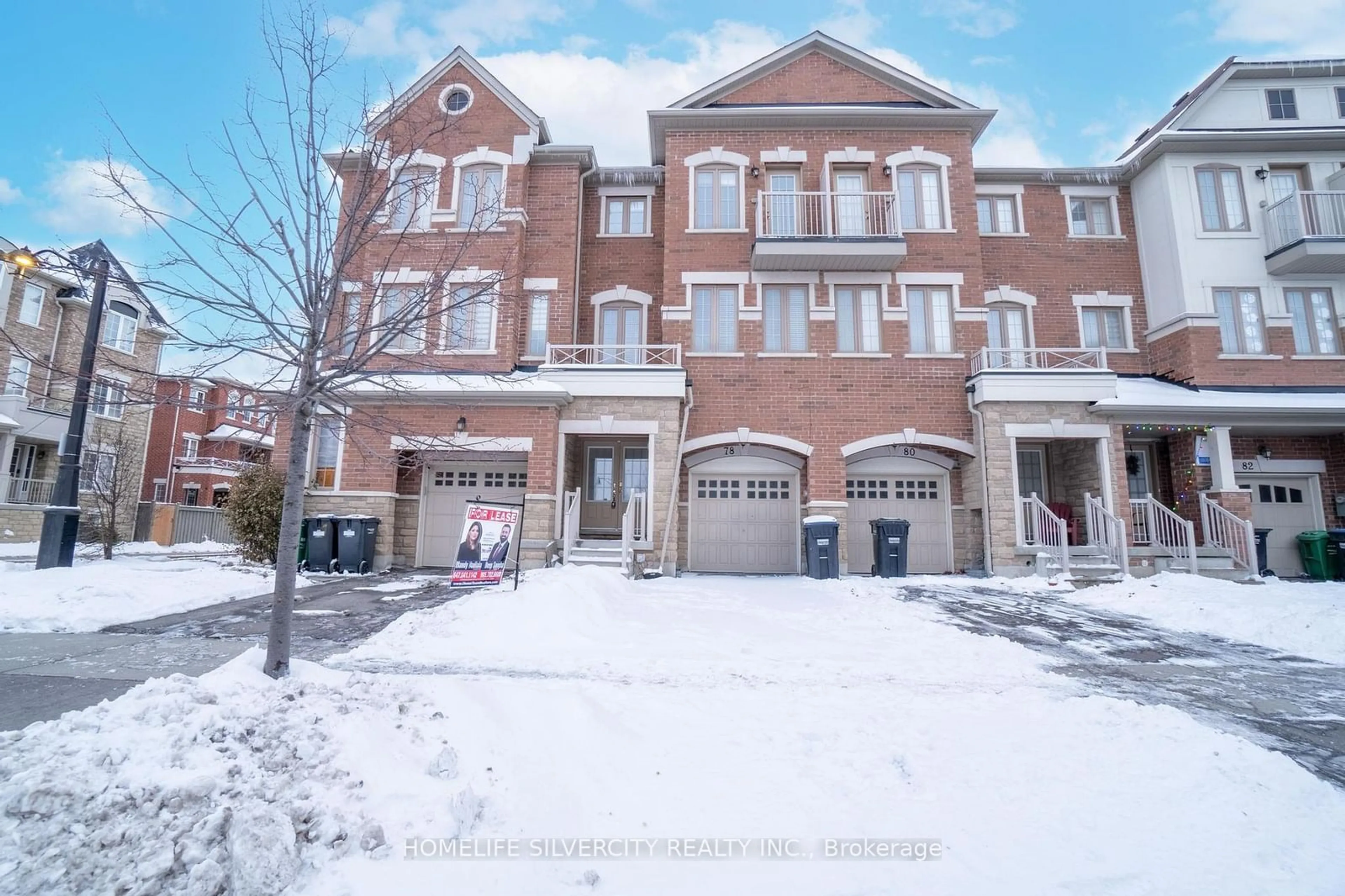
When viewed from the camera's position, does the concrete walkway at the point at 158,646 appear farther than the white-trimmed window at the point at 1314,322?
No

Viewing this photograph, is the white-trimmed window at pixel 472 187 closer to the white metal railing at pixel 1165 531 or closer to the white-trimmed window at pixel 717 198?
the white-trimmed window at pixel 717 198

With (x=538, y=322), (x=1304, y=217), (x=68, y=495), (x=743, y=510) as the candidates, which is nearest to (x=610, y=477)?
(x=743, y=510)

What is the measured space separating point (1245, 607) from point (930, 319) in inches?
335

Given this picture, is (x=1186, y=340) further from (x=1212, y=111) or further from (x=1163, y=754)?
(x=1163, y=754)

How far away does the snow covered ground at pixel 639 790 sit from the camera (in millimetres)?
2512

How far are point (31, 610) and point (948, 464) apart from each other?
1621cm

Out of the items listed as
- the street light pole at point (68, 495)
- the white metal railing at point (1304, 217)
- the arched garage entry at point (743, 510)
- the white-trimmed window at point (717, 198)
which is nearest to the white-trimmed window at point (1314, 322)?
the white metal railing at point (1304, 217)

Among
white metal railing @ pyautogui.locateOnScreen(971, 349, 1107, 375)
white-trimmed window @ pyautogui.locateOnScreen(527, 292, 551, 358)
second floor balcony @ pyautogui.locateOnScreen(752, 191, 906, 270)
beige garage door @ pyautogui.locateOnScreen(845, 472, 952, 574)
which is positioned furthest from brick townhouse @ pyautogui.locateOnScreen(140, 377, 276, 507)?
white metal railing @ pyautogui.locateOnScreen(971, 349, 1107, 375)

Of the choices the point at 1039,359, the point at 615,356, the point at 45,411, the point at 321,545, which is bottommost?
the point at 321,545

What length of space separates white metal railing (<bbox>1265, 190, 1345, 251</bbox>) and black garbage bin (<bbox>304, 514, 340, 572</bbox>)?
75.3 feet

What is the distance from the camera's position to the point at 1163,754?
383 cm

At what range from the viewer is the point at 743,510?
50.0 ft

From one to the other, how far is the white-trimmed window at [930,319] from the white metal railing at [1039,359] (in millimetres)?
829

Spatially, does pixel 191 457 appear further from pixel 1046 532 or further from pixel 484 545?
pixel 1046 532
